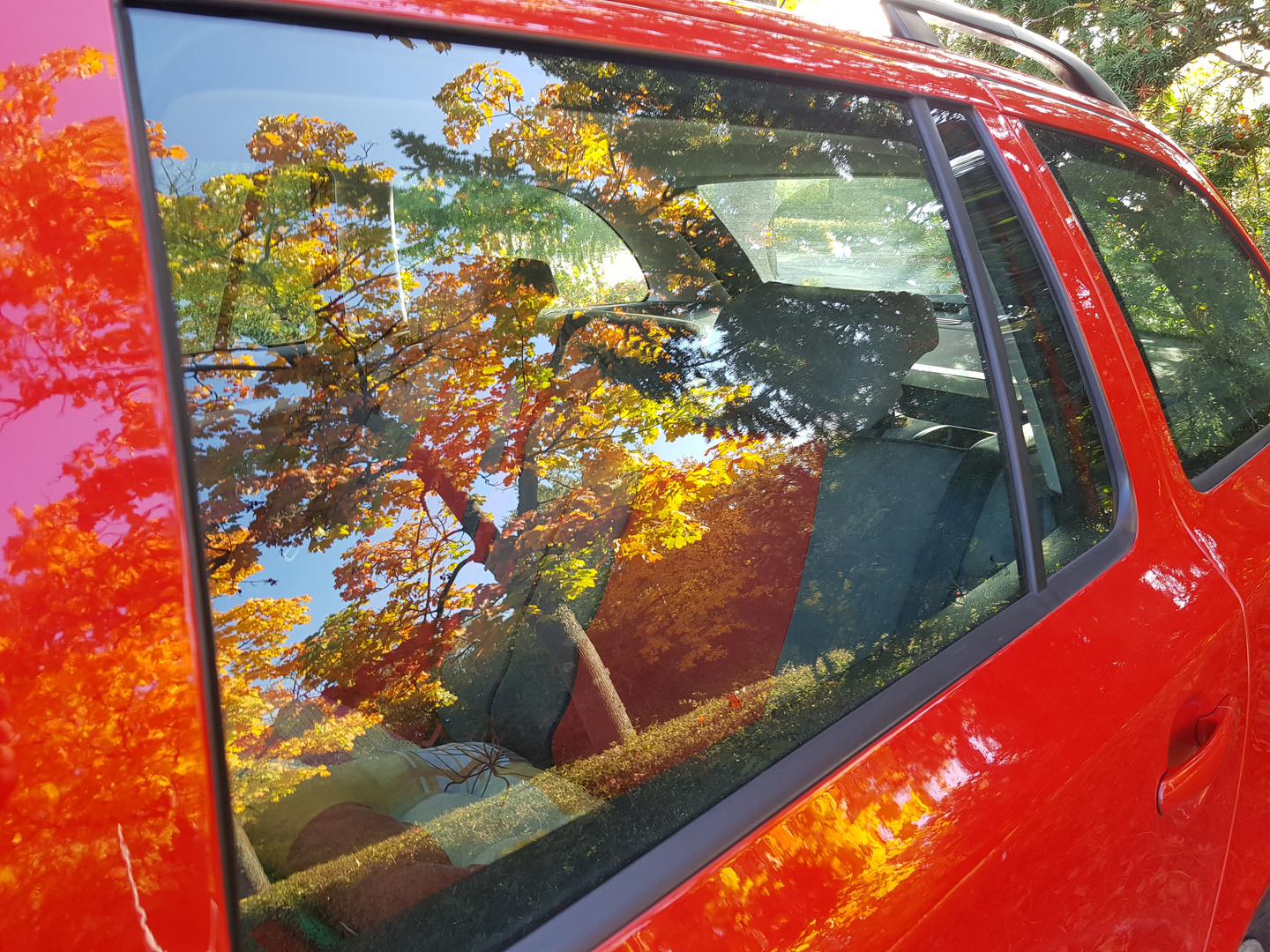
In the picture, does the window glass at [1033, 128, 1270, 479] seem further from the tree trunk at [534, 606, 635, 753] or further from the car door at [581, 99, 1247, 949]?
the tree trunk at [534, 606, 635, 753]

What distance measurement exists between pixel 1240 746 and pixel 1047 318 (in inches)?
29.5

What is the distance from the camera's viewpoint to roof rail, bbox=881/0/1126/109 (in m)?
1.49

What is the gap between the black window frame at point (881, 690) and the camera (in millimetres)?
605

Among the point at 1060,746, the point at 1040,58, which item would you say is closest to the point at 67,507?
the point at 1060,746

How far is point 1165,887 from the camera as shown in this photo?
3.82 ft

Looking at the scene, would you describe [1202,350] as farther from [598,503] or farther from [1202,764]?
[598,503]

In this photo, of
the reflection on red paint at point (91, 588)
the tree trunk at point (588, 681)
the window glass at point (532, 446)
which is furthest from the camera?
the tree trunk at point (588, 681)

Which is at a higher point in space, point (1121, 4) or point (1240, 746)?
point (1121, 4)

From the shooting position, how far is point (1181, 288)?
1912 millimetres

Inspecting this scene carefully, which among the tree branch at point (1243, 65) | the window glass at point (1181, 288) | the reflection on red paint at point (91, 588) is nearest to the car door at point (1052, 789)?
the window glass at point (1181, 288)

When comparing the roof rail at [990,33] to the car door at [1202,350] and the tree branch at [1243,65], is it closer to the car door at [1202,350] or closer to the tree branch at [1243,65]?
Result: the car door at [1202,350]

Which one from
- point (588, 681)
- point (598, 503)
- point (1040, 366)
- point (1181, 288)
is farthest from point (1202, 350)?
point (588, 681)

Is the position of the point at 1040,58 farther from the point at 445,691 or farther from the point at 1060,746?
the point at 445,691

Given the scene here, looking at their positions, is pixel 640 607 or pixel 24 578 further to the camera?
pixel 640 607
